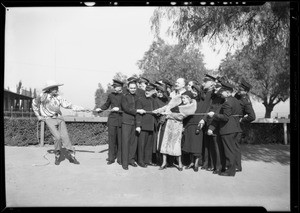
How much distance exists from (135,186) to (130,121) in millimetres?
1419

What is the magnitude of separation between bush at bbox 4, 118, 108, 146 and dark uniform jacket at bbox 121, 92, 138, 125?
1.18 metres

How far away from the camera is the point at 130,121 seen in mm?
5324

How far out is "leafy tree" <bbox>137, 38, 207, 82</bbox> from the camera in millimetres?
4477

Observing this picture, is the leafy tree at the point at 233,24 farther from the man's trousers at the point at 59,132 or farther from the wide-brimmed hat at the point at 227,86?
the man's trousers at the point at 59,132

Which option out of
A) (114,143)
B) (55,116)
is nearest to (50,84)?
(55,116)

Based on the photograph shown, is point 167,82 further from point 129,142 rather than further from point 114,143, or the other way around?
point 114,143

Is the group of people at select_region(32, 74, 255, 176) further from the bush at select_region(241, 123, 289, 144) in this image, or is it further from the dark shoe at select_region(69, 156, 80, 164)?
the bush at select_region(241, 123, 289, 144)

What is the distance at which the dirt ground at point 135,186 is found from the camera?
3.94m

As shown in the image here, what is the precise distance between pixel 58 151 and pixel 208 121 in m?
2.53

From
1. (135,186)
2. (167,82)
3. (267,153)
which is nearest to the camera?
(135,186)

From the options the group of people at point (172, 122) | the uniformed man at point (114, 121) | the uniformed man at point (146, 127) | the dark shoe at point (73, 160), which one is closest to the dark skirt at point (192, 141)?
the group of people at point (172, 122)
